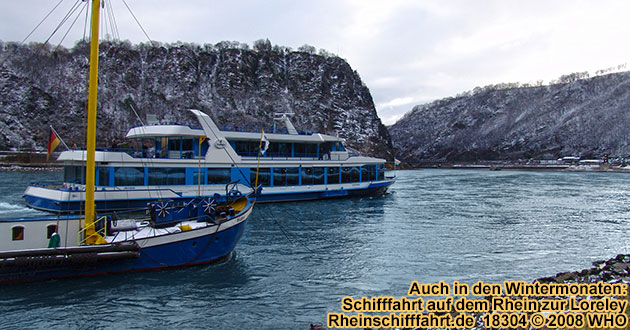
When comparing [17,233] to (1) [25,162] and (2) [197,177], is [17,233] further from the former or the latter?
(1) [25,162]

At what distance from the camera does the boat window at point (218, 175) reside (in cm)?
3199

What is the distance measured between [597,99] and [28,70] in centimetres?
22405

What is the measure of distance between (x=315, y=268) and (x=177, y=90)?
4501 inches

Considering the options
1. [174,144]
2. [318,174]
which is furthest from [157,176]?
[318,174]

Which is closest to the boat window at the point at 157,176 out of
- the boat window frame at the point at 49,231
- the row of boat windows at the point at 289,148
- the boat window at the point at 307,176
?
the row of boat windows at the point at 289,148

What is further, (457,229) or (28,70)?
(28,70)

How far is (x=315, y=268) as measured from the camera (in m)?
16.0

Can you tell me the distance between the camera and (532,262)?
673 inches

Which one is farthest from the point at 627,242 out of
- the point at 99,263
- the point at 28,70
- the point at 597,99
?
the point at 597,99

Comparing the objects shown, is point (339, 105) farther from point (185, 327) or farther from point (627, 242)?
point (185, 327)

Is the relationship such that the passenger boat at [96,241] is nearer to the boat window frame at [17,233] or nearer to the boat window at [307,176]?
the boat window frame at [17,233]

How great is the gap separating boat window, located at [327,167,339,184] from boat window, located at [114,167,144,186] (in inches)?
667

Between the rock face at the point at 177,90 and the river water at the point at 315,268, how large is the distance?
80850 mm

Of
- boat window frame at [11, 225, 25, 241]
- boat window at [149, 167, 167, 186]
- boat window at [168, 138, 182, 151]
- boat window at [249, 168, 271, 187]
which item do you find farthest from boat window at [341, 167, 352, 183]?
boat window frame at [11, 225, 25, 241]
